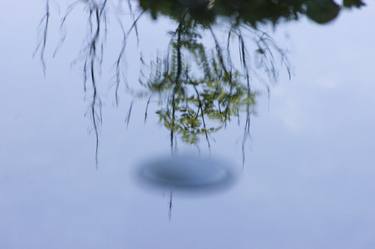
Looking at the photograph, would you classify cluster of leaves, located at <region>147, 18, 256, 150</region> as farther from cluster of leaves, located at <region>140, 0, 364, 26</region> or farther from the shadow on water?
cluster of leaves, located at <region>140, 0, 364, 26</region>

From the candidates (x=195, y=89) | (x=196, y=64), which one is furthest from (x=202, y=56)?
(x=195, y=89)

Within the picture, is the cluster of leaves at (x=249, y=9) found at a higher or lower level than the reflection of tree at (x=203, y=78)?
higher

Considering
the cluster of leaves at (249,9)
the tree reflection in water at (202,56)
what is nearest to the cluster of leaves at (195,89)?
the tree reflection in water at (202,56)

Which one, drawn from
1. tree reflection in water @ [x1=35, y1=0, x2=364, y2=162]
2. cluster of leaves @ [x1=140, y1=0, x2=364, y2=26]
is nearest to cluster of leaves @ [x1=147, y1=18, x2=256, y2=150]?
tree reflection in water @ [x1=35, y1=0, x2=364, y2=162]

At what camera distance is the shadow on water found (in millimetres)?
1952

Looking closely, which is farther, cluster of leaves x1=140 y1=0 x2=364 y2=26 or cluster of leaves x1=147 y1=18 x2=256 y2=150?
cluster of leaves x1=140 y1=0 x2=364 y2=26

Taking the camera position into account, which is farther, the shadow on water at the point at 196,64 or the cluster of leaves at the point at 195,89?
the cluster of leaves at the point at 195,89

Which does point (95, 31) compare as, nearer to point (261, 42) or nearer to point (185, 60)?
point (185, 60)

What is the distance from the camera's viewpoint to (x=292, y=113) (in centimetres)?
221

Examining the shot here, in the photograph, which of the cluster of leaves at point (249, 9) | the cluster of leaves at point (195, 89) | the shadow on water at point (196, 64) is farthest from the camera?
the cluster of leaves at point (249, 9)

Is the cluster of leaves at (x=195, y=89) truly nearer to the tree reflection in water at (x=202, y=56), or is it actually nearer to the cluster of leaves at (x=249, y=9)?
the tree reflection in water at (x=202, y=56)

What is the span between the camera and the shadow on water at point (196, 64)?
1.95 metres

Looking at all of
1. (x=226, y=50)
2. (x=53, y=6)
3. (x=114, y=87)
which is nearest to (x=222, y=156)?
(x=114, y=87)

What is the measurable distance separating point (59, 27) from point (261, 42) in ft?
2.87
